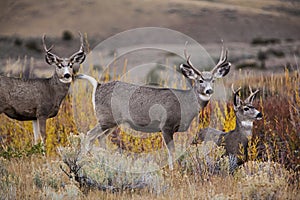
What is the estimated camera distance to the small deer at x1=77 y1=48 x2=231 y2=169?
8.21 meters

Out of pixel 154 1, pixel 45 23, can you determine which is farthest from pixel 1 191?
pixel 154 1

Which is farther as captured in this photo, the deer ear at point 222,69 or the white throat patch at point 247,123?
the deer ear at point 222,69

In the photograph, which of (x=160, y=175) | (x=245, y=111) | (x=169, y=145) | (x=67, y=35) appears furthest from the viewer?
(x=67, y=35)

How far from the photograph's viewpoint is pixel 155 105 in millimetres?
8391

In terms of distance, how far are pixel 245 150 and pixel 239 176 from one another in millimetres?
703

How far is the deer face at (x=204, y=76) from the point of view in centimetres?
802

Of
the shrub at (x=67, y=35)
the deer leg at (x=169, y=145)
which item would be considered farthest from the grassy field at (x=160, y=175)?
the shrub at (x=67, y=35)

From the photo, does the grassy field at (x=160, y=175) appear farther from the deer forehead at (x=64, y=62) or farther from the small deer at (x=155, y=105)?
the deer forehead at (x=64, y=62)

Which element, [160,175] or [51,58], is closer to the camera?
[160,175]

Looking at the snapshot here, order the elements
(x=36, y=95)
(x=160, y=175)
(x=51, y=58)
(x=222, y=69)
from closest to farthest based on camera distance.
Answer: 1. (x=160, y=175)
2. (x=222, y=69)
3. (x=51, y=58)
4. (x=36, y=95)

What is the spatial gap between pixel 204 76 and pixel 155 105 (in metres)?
0.92

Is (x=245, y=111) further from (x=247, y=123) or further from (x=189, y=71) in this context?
(x=189, y=71)

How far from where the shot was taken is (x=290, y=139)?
8.20 metres

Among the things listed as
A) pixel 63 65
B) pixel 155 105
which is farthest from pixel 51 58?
pixel 155 105
